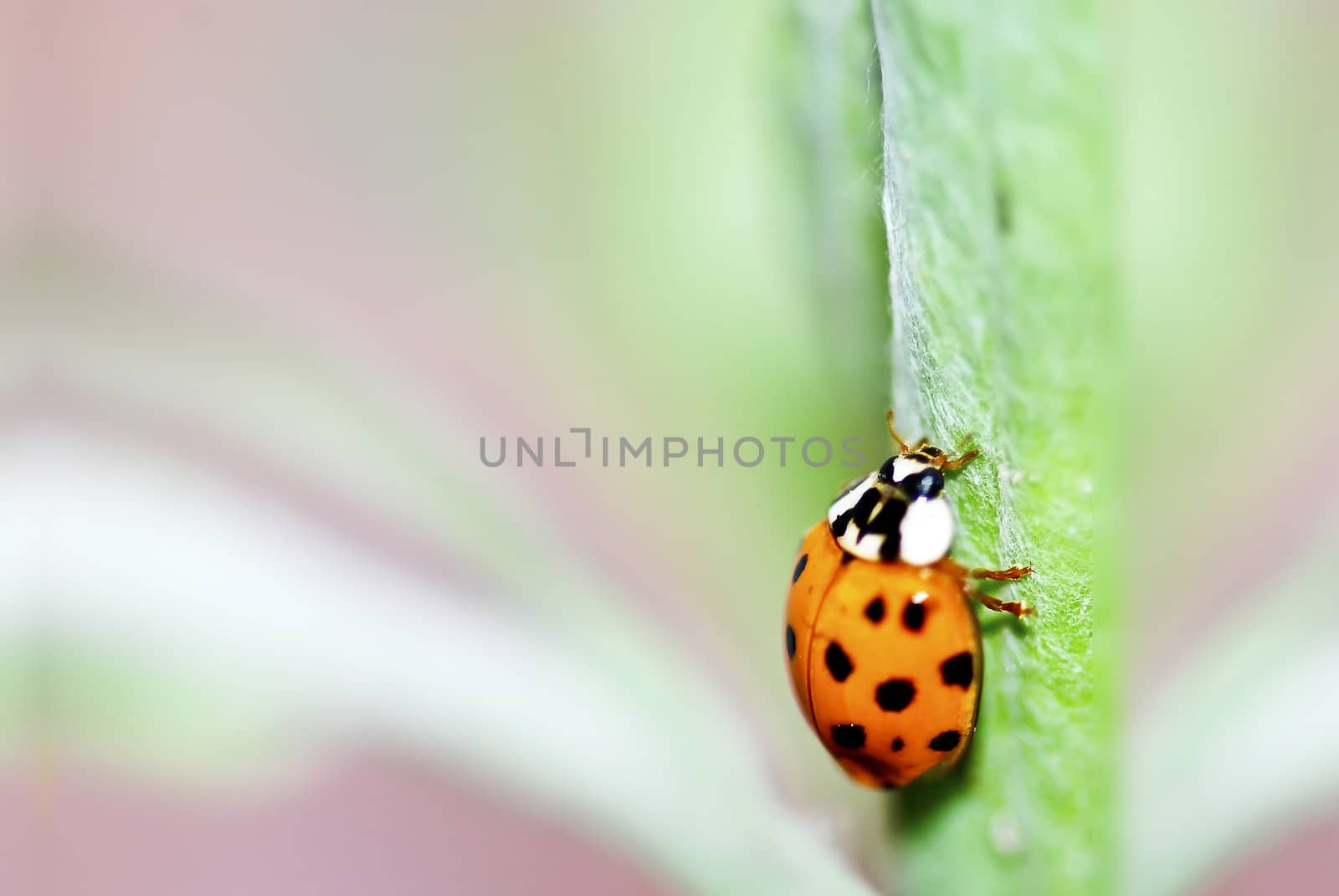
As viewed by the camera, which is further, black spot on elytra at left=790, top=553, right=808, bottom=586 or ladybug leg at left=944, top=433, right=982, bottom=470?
black spot on elytra at left=790, top=553, right=808, bottom=586

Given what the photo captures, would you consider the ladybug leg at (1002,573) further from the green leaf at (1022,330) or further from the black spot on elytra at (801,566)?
the black spot on elytra at (801,566)

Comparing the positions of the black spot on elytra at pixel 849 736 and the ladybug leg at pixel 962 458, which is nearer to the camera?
the ladybug leg at pixel 962 458

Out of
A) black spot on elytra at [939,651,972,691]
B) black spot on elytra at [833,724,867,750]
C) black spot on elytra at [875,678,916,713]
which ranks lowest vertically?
black spot on elytra at [833,724,867,750]

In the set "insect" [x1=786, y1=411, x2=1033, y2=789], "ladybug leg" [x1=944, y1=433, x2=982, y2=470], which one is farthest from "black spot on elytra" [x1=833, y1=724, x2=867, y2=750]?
"ladybug leg" [x1=944, y1=433, x2=982, y2=470]

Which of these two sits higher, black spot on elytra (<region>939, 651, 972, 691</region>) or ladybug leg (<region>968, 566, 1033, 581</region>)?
ladybug leg (<region>968, 566, 1033, 581</region>)

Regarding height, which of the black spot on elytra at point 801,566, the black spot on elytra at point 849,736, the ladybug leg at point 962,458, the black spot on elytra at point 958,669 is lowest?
the black spot on elytra at point 849,736

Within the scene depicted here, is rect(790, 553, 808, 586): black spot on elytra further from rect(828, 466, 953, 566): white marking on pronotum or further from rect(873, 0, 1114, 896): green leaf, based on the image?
rect(873, 0, 1114, 896): green leaf

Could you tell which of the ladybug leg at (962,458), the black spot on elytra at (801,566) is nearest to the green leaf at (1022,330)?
the ladybug leg at (962,458)
